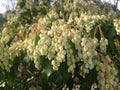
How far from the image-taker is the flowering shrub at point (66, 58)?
2996 millimetres

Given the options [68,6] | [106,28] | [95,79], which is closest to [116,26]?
[106,28]

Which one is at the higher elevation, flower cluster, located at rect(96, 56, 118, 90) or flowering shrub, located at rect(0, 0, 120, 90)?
flowering shrub, located at rect(0, 0, 120, 90)

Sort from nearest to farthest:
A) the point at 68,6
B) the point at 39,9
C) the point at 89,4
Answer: the point at 68,6 → the point at 89,4 → the point at 39,9

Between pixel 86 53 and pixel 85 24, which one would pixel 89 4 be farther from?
pixel 86 53

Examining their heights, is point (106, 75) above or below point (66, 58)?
below

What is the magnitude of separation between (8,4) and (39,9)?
1327 cm

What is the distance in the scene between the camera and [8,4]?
65.2 ft

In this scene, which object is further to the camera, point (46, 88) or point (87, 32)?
point (46, 88)

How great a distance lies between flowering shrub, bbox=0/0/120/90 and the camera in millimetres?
2996

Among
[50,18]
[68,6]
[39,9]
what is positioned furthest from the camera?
[39,9]

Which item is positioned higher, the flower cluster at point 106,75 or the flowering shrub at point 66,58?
the flowering shrub at point 66,58

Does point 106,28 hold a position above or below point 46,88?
above

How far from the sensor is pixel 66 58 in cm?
304

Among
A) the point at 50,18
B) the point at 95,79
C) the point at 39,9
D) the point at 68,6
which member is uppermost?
the point at 39,9
